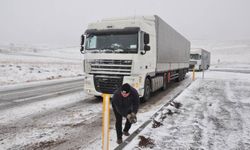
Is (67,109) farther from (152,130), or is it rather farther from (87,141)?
(152,130)

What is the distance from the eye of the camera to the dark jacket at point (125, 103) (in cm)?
453

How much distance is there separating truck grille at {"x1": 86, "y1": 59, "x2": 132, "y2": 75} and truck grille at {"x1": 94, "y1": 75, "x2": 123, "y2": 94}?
8.0 inches

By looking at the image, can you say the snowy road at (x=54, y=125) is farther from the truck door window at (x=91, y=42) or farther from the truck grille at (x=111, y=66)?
the truck door window at (x=91, y=42)

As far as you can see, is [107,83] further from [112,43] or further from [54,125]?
[54,125]

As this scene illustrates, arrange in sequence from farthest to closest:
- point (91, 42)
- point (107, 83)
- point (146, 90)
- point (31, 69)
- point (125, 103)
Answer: point (31, 69), point (146, 90), point (91, 42), point (107, 83), point (125, 103)

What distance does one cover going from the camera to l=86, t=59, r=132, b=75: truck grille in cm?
818

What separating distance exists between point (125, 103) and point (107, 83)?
406 centimetres

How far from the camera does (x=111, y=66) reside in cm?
836

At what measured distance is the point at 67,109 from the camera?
312 inches

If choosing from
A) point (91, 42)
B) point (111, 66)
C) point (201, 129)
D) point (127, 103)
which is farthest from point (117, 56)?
point (201, 129)

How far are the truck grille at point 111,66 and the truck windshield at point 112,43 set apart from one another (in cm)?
44

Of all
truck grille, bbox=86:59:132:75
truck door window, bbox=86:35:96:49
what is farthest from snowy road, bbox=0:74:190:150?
truck door window, bbox=86:35:96:49

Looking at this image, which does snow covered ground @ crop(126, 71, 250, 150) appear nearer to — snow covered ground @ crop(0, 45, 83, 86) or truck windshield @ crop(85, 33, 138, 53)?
truck windshield @ crop(85, 33, 138, 53)

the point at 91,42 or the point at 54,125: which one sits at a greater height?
the point at 91,42
